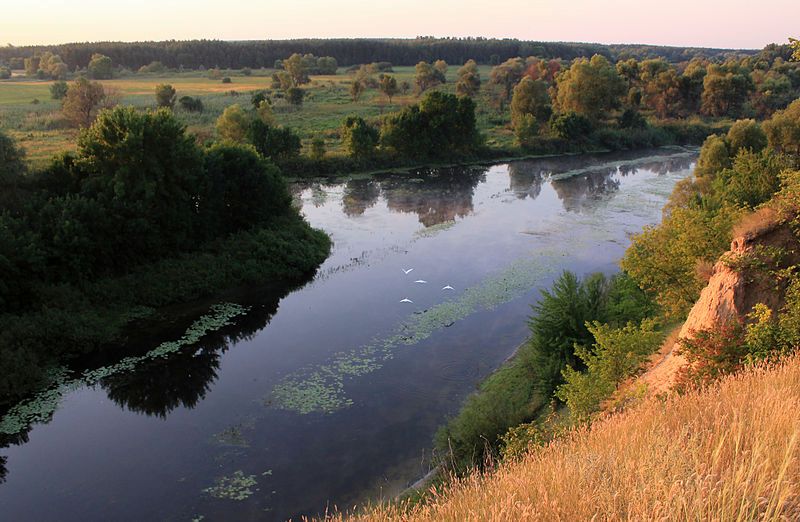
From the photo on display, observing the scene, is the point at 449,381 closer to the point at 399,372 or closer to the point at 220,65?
the point at 399,372

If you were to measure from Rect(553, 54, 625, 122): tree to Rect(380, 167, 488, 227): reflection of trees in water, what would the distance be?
25815 millimetres

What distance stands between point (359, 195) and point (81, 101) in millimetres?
35815

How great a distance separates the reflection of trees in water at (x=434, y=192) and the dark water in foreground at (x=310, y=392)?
5.44m

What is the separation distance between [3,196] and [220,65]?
477ft

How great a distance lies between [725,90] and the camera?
86.5 metres

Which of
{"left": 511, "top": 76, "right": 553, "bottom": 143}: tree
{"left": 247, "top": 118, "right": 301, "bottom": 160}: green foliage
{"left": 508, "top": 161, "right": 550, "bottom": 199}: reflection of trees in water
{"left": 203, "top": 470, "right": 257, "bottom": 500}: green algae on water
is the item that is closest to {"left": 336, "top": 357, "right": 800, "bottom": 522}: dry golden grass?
{"left": 203, "top": 470, "right": 257, "bottom": 500}: green algae on water

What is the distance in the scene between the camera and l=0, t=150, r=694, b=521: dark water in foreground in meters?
16.7

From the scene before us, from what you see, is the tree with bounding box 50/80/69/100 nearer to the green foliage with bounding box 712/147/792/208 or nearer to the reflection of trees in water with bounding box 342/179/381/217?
the reflection of trees in water with bounding box 342/179/381/217

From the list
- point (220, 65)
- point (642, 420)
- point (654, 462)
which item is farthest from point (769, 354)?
point (220, 65)

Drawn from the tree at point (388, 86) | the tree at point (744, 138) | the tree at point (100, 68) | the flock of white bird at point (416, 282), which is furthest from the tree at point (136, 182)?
the tree at point (100, 68)

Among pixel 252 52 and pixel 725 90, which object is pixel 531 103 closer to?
pixel 725 90

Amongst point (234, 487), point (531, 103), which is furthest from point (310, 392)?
point (531, 103)

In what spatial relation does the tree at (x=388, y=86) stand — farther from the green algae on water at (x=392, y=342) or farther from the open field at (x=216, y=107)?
the green algae on water at (x=392, y=342)

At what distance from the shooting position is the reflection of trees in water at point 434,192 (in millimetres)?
46219
